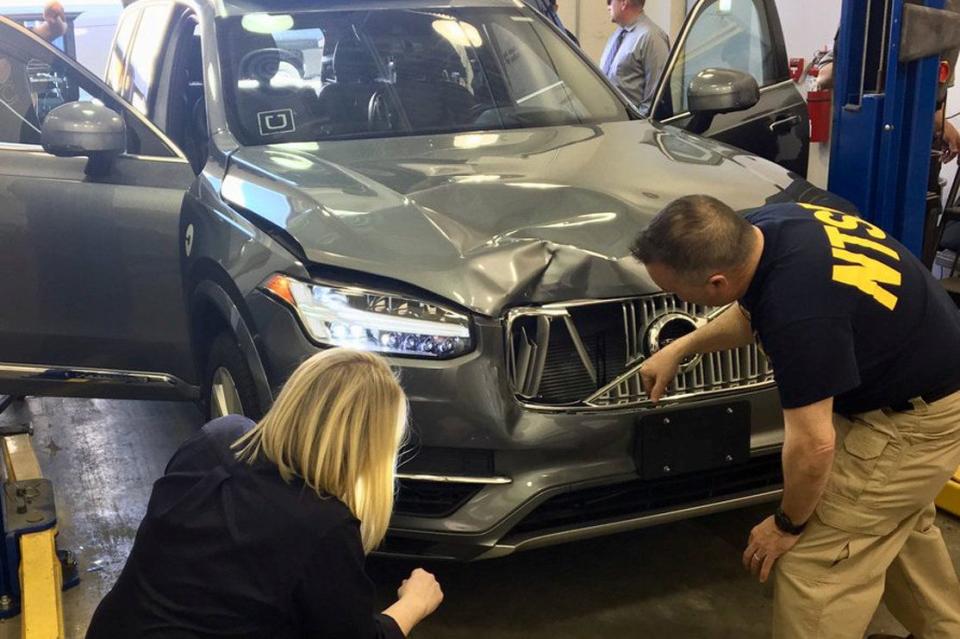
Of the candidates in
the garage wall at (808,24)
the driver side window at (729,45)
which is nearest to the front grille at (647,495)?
the driver side window at (729,45)

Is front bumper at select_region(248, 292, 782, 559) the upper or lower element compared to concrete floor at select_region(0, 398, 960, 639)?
upper

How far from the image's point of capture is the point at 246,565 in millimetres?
1828

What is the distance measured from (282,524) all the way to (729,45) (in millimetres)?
3670

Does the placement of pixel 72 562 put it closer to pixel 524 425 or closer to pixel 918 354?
pixel 524 425

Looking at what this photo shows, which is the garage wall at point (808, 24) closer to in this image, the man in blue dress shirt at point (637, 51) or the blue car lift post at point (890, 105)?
the man in blue dress shirt at point (637, 51)

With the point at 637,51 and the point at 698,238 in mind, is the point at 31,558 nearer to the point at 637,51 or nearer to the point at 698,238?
the point at 698,238

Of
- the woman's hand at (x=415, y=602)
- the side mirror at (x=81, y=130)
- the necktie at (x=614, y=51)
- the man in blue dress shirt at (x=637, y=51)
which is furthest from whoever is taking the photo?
the necktie at (x=614, y=51)

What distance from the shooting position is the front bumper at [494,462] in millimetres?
2709

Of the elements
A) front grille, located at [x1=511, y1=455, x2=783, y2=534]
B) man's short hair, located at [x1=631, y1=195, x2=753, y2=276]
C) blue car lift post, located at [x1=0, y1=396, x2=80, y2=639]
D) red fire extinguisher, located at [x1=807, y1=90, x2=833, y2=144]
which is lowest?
red fire extinguisher, located at [x1=807, y1=90, x2=833, y2=144]

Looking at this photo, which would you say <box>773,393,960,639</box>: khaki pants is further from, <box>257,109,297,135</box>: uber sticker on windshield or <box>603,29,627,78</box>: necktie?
<box>603,29,627,78</box>: necktie

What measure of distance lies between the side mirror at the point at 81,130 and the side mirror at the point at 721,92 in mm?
1971

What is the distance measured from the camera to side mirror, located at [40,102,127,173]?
3.39 meters

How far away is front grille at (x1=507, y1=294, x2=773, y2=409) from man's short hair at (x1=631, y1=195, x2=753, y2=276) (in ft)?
1.79

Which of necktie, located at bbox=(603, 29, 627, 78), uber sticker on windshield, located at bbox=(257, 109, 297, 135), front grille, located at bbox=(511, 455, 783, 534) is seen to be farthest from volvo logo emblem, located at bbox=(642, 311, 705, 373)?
necktie, located at bbox=(603, 29, 627, 78)
